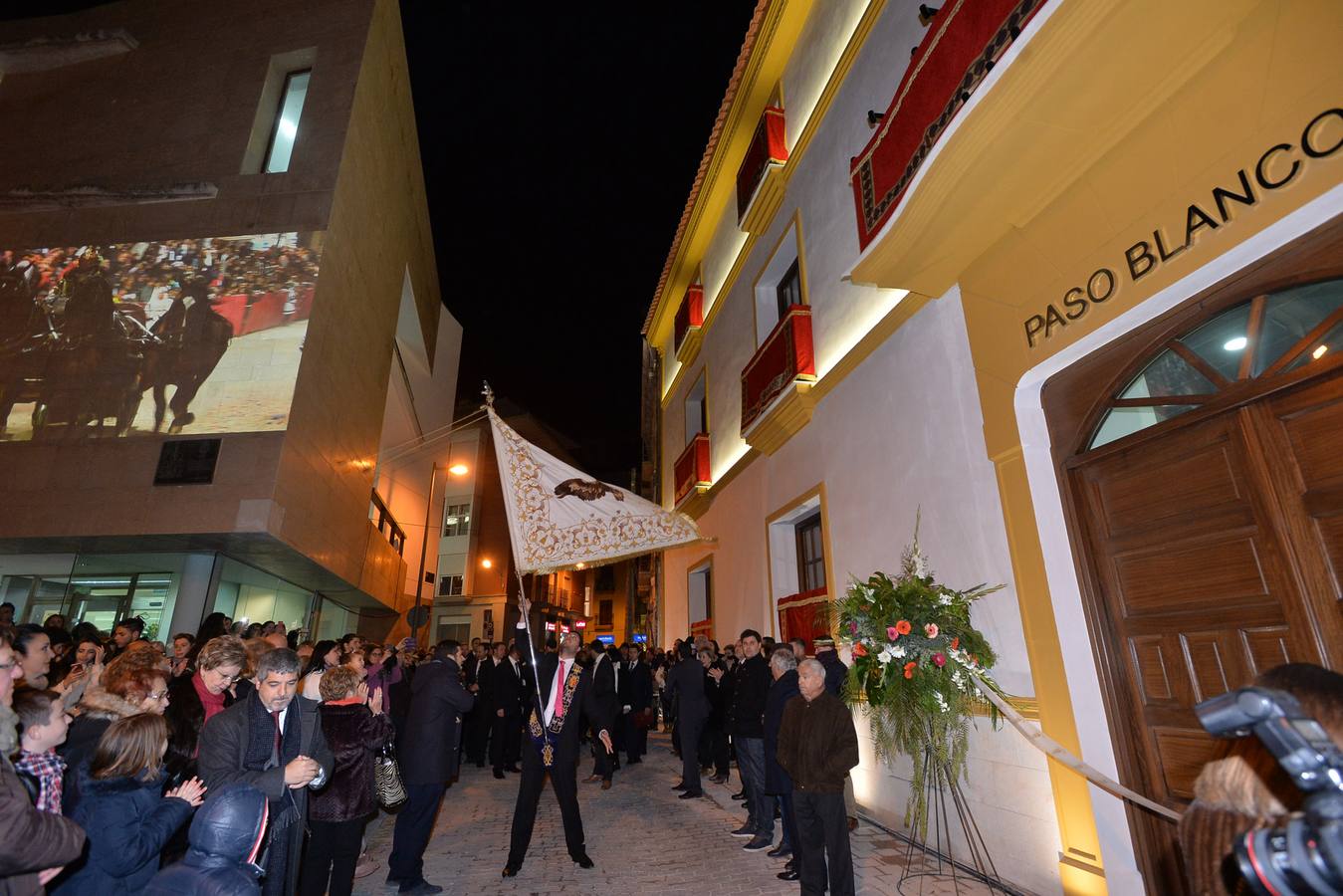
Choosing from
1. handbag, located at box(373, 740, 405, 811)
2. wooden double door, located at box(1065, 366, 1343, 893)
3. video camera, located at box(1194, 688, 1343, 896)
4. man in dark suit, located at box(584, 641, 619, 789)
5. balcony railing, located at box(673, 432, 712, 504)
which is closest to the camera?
video camera, located at box(1194, 688, 1343, 896)

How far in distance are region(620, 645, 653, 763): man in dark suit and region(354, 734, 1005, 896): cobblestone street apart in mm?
2572

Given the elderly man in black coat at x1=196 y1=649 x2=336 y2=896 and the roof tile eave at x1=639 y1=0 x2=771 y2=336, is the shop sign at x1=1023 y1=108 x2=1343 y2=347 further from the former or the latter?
the roof tile eave at x1=639 y1=0 x2=771 y2=336

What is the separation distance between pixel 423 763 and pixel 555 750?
1.19 metres

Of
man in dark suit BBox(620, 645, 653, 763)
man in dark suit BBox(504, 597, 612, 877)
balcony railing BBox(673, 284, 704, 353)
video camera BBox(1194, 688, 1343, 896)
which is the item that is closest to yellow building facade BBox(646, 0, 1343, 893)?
video camera BBox(1194, 688, 1343, 896)

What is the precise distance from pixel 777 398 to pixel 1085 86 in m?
5.82

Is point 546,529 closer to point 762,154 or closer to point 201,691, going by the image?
point 201,691

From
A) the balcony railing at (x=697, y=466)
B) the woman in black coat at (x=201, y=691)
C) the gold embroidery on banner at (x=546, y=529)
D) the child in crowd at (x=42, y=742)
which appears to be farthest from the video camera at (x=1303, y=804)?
the balcony railing at (x=697, y=466)

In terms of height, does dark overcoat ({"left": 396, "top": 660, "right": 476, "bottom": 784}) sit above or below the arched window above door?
below

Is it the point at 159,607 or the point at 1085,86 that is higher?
the point at 1085,86

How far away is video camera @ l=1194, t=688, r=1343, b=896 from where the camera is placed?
3.74 ft

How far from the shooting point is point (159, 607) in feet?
40.7

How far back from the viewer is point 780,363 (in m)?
10.2

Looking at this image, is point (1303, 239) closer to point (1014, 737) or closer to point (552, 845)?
point (1014, 737)

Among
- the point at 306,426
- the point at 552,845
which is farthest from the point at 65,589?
the point at 552,845
